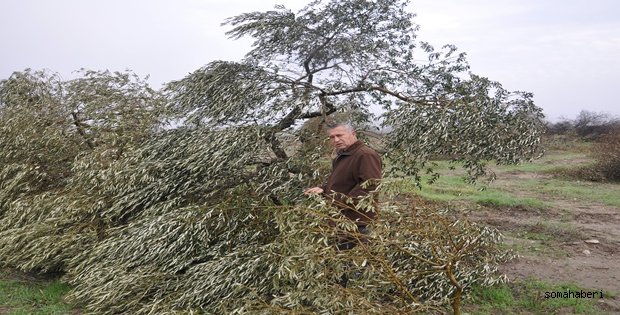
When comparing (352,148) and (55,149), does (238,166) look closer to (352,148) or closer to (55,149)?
(352,148)

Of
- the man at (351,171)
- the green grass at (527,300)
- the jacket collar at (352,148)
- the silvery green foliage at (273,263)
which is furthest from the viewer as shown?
the green grass at (527,300)

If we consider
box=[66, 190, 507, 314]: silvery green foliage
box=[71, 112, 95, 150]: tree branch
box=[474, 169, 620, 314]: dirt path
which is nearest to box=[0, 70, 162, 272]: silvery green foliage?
box=[71, 112, 95, 150]: tree branch

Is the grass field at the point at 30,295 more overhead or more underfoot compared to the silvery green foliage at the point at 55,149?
more underfoot

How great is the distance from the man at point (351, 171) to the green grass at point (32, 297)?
3.25m

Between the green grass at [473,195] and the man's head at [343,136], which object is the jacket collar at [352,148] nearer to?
the man's head at [343,136]

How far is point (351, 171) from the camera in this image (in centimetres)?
461

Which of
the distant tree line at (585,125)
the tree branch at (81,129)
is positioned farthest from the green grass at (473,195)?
the distant tree line at (585,125)

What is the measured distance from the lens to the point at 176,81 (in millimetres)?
7066

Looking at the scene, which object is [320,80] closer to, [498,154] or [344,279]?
[498,154]

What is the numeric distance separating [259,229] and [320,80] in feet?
7.28

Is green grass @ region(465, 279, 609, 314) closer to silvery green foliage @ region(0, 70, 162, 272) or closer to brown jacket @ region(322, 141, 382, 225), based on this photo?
brown jacket @ region(322, 141, 382, 225)

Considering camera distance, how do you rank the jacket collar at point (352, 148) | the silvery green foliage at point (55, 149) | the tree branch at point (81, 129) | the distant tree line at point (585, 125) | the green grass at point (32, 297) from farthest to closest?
the distant tree line at point (585, 125) < the tree branch at point (81, 129) < the silvery green foliage at point (55, 149) < the green grass at point (32, 297) < the jacket collar at point (352, 148)

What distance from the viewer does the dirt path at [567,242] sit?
6234 millimetres

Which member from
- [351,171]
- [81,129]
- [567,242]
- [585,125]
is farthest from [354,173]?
[585,125]
